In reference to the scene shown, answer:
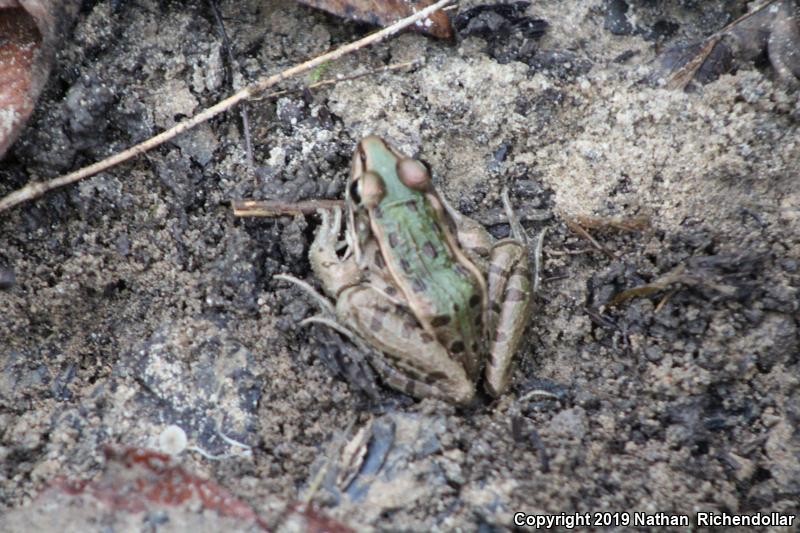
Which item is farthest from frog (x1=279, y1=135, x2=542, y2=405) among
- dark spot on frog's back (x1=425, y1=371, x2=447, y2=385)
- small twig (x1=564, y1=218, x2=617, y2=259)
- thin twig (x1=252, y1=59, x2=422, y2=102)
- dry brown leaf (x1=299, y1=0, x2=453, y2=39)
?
dry brown leaf (x1=299, y1=0, x2=453, y2=39)

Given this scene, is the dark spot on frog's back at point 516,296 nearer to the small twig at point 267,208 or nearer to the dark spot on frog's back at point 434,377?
the dark spot on frog's back at point 434,377

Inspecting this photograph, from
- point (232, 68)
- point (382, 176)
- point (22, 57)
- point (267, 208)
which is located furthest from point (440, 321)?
point (22, 57)

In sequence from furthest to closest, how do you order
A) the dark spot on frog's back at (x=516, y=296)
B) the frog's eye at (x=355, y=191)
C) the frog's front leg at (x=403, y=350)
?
1. the frog's eye at (x=355, y=191)
2. the dark spot on frog's back at (x=516, y=296)
3. the frog's front leg at (x=403, y=350)

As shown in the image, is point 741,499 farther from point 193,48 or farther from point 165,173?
point 193,48

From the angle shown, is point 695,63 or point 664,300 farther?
point 695,63

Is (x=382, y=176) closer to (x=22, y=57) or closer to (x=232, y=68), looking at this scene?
(x=232, y=68)

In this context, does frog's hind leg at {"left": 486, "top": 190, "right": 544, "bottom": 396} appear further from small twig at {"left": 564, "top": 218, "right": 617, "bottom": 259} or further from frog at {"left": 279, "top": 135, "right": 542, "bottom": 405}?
small twig at {"left": 564, "top": 218, "right": 617, "bottom": 259}

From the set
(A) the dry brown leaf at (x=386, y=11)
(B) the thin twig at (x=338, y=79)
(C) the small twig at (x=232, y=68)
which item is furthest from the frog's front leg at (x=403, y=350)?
(A) the dry brown leaf at (x=386, y=11)
